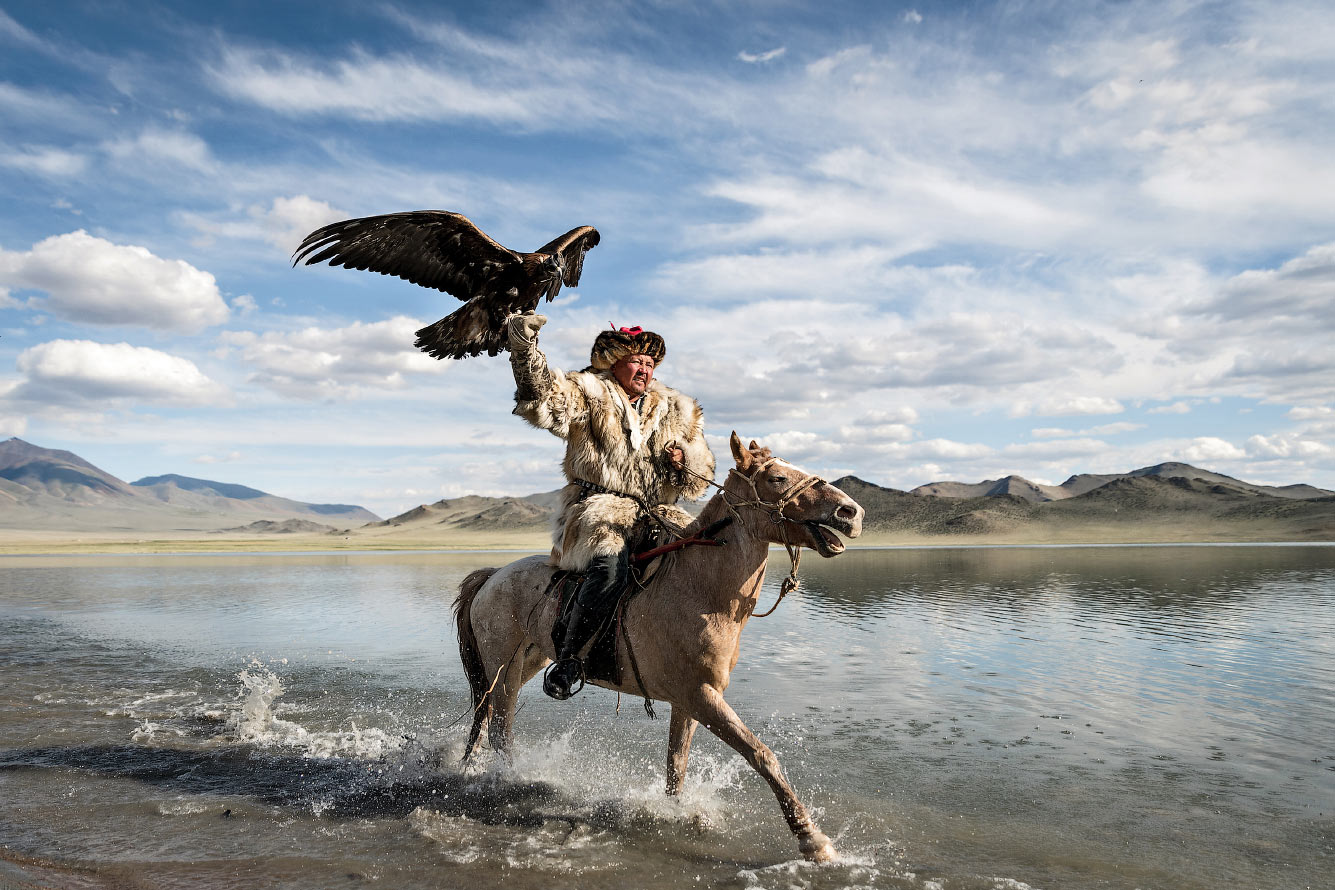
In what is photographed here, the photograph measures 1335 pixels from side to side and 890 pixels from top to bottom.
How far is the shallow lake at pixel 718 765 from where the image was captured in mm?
5277

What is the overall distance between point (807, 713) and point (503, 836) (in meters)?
4.57

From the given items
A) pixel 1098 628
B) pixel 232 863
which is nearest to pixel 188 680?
pixel 232 863

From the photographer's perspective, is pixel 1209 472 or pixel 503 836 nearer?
pixel 503 836

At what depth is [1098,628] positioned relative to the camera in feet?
50.0

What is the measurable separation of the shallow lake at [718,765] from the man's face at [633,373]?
320 centimetres

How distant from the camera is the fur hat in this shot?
6.44m

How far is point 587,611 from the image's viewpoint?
595 centimetres

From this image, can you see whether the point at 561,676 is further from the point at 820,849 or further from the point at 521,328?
the point at 521,328

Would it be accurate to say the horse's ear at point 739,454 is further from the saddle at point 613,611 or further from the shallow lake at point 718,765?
the shallow lake at point 718,765

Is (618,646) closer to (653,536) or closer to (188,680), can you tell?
(653,536)

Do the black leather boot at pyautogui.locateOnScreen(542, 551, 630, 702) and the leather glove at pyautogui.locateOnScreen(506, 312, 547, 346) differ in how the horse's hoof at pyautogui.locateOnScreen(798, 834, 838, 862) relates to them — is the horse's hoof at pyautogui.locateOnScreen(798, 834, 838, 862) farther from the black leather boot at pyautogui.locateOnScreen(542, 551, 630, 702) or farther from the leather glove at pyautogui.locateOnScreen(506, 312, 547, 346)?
the leather glove at pyautogui.locateOnScreen(506, 312, 547, 346)

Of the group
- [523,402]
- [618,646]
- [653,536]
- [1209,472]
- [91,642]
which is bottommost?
[91,642]

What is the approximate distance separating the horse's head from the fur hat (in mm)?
1399

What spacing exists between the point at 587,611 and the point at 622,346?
207 centimetres
